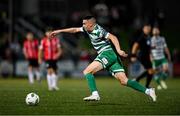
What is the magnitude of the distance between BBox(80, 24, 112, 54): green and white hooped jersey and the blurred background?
2365cm

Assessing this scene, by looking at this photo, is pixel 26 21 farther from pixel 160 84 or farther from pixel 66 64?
pixel 160 84

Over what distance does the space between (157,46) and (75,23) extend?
2102cm

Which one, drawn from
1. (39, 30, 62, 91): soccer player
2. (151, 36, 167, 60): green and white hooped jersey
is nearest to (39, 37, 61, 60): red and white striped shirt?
(39, 30, 62, 91): soccer player

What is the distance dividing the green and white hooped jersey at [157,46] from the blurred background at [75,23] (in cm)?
1280

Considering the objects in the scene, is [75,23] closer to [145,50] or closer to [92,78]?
[145,50]

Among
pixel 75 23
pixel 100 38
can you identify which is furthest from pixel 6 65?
pixel 100 38

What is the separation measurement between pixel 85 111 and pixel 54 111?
722 millimetres

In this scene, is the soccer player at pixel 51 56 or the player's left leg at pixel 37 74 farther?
the player's left leg at pixel 37 74

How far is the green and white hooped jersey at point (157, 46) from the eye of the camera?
29.5 m

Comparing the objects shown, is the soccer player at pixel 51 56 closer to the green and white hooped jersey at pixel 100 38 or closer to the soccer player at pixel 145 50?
the soccer player at pixel 145 50

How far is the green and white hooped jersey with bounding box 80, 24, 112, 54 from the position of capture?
61.6ft

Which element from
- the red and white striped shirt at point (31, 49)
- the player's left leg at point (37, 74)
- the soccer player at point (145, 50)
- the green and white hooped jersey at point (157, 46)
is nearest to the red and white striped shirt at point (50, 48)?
the soccer player at point (145, 50)

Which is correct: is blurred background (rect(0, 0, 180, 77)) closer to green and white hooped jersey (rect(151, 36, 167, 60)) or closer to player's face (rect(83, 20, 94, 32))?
green and white hooped jersey (rect(151, 36, 167, 60))

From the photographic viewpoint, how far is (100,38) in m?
18.9
